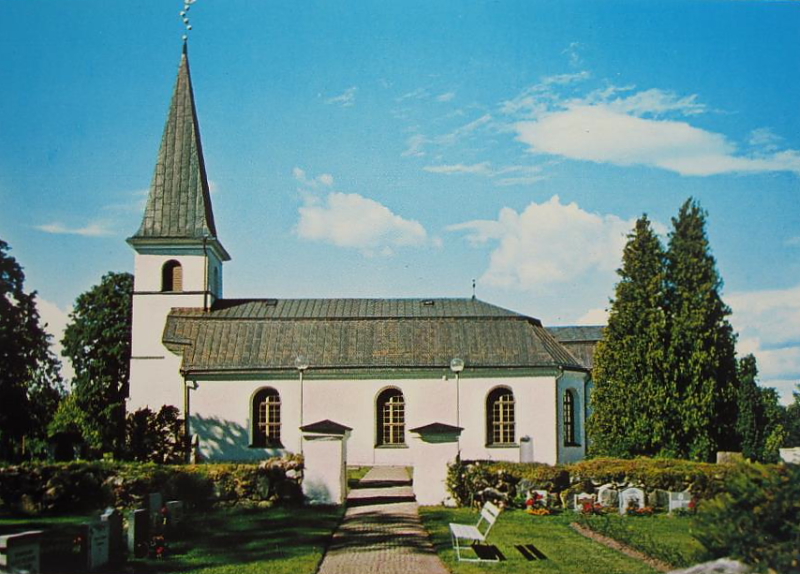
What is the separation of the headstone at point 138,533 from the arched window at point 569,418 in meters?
20.3

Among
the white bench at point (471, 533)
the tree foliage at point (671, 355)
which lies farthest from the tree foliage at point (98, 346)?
the white bench at point (471, 533)

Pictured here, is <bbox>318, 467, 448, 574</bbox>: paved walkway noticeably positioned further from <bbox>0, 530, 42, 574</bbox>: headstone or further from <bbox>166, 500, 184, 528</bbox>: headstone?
<bbox>0, 530, 42, 574</bbox>: headstone

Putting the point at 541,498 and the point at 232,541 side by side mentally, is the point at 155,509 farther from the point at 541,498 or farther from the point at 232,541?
the point at 541,498

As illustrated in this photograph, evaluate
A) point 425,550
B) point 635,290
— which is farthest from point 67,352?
point 425,550

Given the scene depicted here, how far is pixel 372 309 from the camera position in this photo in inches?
1248

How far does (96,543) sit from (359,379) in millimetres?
17796

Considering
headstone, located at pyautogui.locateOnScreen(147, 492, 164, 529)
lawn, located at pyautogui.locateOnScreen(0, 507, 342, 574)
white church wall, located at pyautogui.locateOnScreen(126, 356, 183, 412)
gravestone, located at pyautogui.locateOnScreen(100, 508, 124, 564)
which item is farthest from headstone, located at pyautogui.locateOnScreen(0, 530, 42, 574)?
white church wall, located at pyautogui.locateOnScreen(126, 356, 183, 412)

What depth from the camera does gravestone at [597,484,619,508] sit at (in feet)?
53.8

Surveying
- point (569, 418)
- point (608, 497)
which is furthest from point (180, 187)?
point (608, 497)

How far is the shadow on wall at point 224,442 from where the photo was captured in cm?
2830

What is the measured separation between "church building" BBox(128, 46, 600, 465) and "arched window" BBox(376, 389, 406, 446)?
0.04 m

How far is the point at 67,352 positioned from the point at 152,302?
10.6 metres

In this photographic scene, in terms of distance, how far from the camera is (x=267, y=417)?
2880 centimetres

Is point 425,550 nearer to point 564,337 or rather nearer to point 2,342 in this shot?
point 2,342
